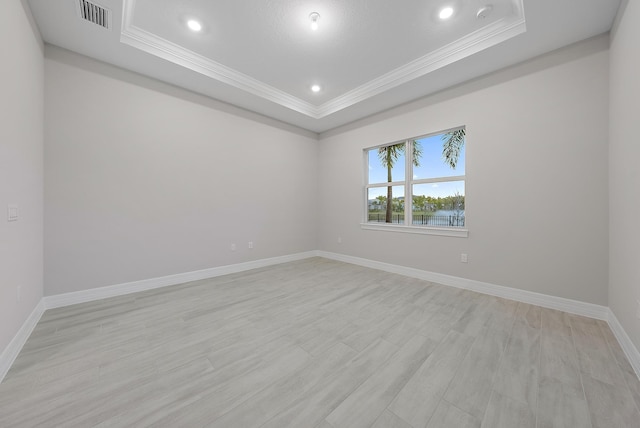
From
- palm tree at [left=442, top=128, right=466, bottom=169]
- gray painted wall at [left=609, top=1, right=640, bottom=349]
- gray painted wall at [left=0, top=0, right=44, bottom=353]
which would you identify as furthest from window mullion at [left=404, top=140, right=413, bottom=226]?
gray painted wall at [left=0, top=0, right=44, bottom=353]

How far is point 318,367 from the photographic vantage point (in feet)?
5.23

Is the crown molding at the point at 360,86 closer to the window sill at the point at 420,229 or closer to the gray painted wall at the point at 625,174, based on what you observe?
the gray painted wall at the point at 625,174

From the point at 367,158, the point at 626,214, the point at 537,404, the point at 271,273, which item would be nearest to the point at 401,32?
the point at 367,158

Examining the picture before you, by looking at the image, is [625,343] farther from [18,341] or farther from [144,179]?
[144,179]

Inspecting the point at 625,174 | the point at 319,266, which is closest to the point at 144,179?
the point at 319,266

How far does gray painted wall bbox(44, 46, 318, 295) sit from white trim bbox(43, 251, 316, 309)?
0.06 metres

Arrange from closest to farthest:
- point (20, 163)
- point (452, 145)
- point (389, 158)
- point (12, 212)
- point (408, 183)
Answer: point (12, 212) → point (20, 163) → point (452, 145) → point (408, 183) → point (389, 158)

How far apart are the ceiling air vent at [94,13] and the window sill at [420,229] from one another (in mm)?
4215

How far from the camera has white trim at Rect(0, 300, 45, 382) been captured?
150 cm

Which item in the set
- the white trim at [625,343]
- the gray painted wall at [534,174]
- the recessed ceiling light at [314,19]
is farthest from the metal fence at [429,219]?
the recessed ceiling light at [314,19]

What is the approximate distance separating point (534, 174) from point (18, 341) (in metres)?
5.08

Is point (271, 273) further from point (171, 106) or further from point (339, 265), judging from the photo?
point (171, 106)

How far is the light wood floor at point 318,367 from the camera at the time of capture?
4.01ft

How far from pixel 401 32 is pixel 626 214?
2.64 meters
